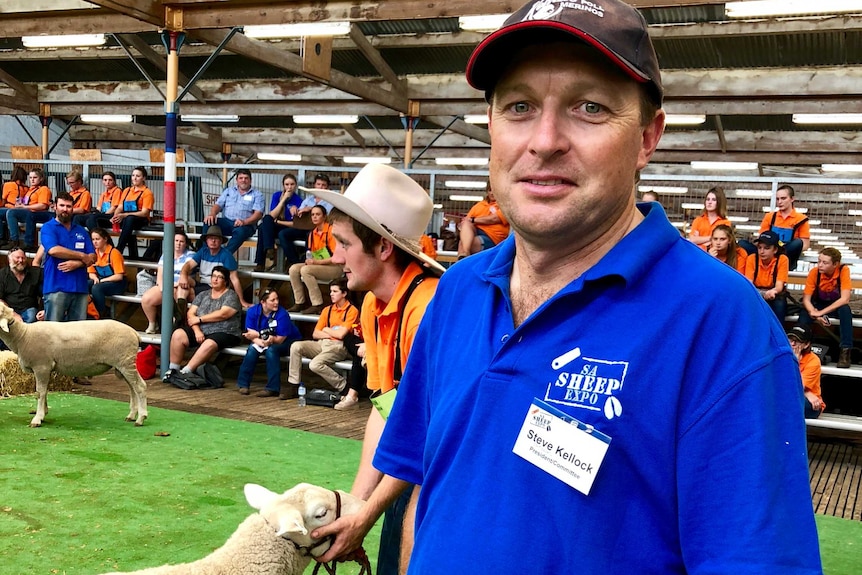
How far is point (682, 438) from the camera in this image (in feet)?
3.19

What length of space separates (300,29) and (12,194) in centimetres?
734

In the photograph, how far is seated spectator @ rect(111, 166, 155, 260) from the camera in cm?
1310

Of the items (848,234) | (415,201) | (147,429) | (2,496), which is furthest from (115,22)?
(848,234)

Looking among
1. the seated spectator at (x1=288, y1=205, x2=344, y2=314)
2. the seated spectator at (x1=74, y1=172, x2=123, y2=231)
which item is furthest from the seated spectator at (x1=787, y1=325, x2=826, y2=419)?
the seated spectator at (x1=74, y1=172, x2=123, y2=231)

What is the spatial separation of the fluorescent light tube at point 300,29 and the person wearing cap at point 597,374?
9.50 m

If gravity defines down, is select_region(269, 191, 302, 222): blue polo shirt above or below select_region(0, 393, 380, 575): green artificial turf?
above

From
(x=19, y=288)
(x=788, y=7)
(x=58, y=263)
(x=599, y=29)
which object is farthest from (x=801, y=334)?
(x=19, y=288)

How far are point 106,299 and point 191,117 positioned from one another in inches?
349

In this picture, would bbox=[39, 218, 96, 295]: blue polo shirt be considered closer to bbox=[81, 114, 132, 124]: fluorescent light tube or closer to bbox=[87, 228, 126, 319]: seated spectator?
bbox=[87, 228, 126, 319]: seated spectator

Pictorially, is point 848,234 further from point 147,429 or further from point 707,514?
point 707,514

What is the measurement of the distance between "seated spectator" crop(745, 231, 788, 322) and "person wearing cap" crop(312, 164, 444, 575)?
Answer: 739 centimetres

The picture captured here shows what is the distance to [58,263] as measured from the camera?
34.0 feet

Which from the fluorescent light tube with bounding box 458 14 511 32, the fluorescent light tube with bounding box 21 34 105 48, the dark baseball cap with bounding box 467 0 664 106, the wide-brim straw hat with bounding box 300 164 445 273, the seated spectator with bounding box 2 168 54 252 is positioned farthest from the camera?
the seated spectator with bounding box 2 168 54 252

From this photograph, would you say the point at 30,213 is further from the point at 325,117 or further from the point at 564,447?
the point at 564,447
